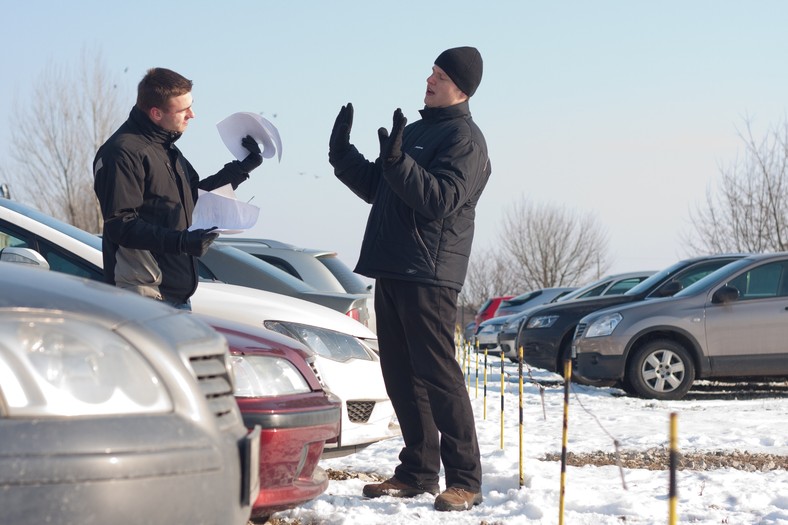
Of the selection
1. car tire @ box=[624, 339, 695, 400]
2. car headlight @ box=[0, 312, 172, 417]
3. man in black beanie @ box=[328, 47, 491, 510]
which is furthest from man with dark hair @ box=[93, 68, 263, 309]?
car tire @ box=[624, 339, 695, 400]

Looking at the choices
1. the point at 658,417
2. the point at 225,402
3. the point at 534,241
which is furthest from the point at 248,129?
the point at 534,241

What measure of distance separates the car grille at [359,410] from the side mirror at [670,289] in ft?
24.7

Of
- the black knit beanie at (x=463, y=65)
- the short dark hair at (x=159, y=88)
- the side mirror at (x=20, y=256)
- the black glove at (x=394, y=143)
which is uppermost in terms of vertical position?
the black knit beanie at (x=463, y=65)

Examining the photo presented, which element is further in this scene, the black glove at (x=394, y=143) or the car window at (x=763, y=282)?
the car window at (x=763, y=282)

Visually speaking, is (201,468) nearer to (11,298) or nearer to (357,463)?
(11,298)

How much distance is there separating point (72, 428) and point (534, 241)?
54.1 metres

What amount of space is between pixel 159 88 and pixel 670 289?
29.4 ft

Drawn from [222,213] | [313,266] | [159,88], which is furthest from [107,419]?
[313,266]

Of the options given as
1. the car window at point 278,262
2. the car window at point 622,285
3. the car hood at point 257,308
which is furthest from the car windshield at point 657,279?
the car hood at point 257,308

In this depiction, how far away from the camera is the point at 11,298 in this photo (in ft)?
8.29

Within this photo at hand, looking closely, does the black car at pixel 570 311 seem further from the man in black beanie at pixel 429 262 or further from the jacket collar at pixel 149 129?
the jacket collar at pixel 149 129

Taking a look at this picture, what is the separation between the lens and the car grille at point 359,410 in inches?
215

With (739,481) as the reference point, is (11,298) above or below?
above

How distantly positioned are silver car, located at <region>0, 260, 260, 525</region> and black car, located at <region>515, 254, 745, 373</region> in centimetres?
1051
